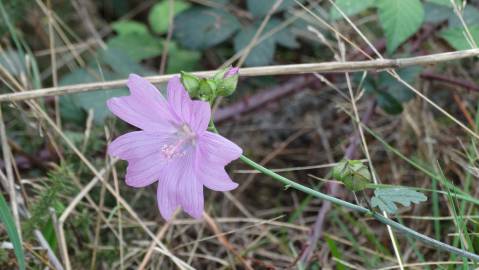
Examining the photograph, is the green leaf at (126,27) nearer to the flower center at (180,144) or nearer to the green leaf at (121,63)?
the green leaf at (121,63)

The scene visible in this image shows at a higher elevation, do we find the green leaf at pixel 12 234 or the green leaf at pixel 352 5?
the green leaf at pixel 352 5

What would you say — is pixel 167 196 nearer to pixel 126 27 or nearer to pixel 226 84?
pixel 226 84

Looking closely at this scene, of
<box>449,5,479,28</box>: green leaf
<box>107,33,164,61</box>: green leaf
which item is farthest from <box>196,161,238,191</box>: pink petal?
<box>107,33,164,61</box>: green leaf

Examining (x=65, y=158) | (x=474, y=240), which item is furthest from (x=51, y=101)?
(x=474, y=240)

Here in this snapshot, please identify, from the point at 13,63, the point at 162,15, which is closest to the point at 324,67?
the point at 162,15

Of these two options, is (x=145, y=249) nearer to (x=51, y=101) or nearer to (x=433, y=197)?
(x=51, y=101)

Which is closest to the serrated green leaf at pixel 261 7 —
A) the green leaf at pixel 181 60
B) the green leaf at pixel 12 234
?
the green leaf at pixel 181 60

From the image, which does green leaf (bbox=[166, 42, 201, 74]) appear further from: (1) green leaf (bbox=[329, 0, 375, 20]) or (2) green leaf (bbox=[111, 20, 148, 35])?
(1) green leaf (bbox=[329, 0, 375, 20])
